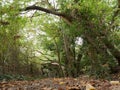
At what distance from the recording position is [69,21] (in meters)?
9.47

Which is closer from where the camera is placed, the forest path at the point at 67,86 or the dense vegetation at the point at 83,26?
the forest path at the point at 67,86

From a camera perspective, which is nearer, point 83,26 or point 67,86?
point 67,86

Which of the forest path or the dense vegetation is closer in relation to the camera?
the forest path

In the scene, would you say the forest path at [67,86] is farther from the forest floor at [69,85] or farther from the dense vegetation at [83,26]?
the dense vegetation at [83,26]

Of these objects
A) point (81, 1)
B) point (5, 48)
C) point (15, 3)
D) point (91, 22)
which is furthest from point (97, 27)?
point (5, 48)

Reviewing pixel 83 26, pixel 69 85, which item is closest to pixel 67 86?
pixel 69 85

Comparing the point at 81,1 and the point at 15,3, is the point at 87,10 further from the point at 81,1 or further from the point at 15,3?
the point at 15,3

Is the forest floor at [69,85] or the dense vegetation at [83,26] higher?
the dense vegetation at [83,26]

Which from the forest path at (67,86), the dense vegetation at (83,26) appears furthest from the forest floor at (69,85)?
the dense vegetation at (83,26)

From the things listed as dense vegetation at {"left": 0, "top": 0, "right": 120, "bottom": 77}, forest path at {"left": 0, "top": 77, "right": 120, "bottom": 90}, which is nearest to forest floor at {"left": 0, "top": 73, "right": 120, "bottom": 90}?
forest path at {"left": 0, "top": 77, "right": 120, "bottom": 90}

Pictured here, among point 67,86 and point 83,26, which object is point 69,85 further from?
point 83,26

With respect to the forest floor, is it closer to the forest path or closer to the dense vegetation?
the forest path

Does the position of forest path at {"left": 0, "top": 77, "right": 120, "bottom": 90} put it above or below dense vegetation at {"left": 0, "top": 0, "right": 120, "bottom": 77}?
below

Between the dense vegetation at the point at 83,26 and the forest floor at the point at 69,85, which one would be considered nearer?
the forest floor at the point at 69,85
